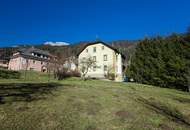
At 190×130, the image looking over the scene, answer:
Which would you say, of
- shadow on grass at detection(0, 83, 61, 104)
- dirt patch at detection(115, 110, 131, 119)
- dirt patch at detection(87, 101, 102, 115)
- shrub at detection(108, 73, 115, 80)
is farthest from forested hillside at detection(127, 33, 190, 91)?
shadow on grass at detection(0, 83, 61, 104)

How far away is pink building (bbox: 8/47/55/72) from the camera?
4672cm

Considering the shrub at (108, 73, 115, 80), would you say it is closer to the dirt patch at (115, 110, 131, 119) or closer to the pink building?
the pink building

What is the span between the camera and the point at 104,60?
37.1 m

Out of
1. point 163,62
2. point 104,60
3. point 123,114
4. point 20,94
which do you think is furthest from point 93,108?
point 104,60

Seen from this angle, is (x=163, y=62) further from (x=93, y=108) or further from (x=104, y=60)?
(x=104, y=60)

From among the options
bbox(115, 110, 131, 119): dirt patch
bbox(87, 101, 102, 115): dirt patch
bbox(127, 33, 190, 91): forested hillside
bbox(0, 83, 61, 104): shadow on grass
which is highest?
bbox(127, 33, 190, 91): forested hillside

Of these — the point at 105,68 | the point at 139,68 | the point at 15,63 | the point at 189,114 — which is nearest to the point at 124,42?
the point at 105,68

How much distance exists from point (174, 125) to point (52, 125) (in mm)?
4135

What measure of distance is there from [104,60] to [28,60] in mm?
24300

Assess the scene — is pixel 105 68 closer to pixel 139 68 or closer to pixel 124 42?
pixel 139 68

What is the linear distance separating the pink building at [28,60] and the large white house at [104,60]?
13.7 m

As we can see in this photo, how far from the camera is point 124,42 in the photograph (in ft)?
233

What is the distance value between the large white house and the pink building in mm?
13710

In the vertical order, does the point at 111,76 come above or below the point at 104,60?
below
